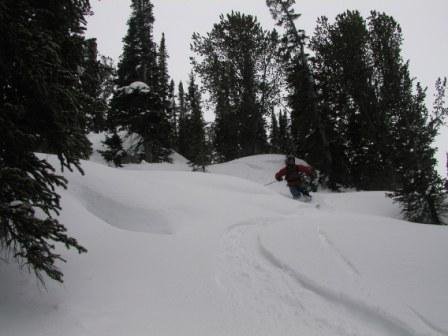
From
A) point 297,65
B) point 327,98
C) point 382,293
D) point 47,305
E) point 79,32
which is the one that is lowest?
point 47,305

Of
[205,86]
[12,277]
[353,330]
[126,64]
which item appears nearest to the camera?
[353,330]

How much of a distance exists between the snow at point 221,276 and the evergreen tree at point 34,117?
472mm

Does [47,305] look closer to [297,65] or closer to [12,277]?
[12,277]

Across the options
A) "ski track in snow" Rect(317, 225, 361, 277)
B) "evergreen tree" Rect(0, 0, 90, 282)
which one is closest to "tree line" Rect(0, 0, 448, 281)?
"evergreen tree" Rect(0, 0, 90, 282)

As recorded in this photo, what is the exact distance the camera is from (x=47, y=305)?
3057 millimetres

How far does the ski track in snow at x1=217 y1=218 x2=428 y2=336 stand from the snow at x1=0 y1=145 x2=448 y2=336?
11mm

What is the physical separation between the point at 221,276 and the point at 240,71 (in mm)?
23826

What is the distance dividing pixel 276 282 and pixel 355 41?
18.7m

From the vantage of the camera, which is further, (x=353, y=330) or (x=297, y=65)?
(x=297, y=65)

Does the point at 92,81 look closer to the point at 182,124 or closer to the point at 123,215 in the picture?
the point at 123,215

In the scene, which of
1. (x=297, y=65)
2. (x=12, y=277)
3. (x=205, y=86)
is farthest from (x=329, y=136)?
(x=12, y=277)

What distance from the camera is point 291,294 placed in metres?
3.27

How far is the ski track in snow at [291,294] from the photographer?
2.70 metres

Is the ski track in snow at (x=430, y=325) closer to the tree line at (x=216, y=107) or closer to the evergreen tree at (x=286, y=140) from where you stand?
the tree line at (x=216, y=107)
